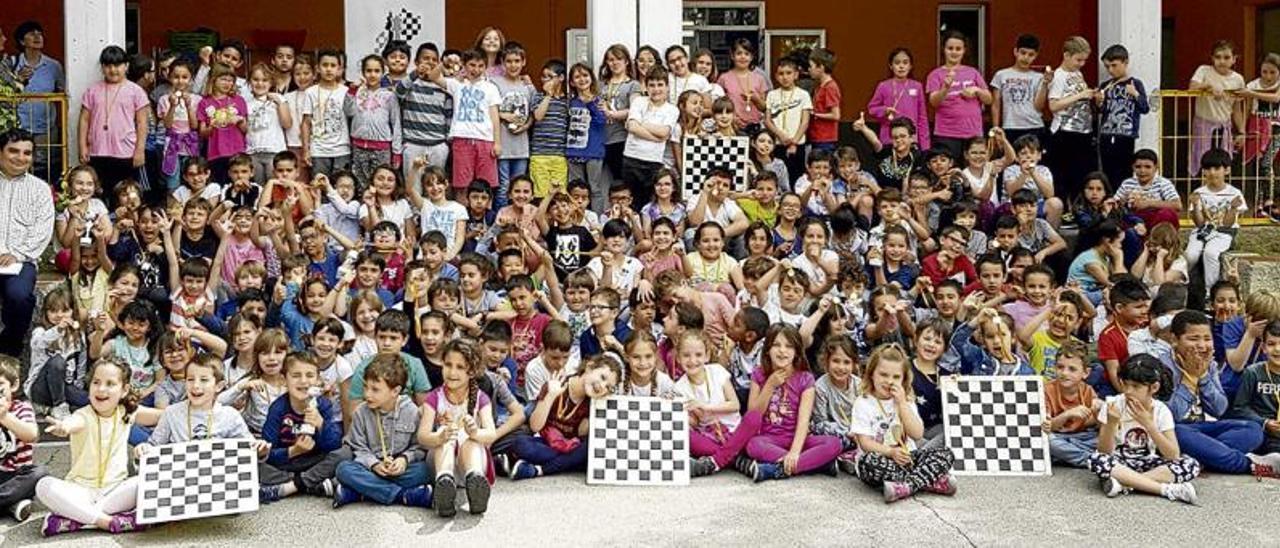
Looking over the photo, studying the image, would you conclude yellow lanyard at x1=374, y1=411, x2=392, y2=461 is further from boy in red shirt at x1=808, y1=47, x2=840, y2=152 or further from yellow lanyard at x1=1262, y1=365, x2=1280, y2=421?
boy in red shirt at x1=808, y1=47, x2=840, y2=152

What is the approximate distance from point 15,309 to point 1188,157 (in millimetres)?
9574

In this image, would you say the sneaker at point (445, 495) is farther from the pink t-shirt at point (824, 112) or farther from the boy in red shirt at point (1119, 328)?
the pink t-shirt at point (824, 112)

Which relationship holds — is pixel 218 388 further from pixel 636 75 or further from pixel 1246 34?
pixel 1246 34

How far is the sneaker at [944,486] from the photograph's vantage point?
8016 millimetres

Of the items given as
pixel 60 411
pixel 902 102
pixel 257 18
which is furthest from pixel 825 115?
pixel 257 18

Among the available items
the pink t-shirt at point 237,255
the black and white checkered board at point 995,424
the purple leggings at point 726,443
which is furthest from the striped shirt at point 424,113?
the black and white checkered board at point 995,424

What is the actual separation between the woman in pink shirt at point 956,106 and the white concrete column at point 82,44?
21.7ft

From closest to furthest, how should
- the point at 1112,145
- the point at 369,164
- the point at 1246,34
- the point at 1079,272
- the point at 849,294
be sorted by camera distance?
the point at 849,294 → the point at 1079,272 → the point at 369,164 → the point at 1112,145 → the point at 1246,34

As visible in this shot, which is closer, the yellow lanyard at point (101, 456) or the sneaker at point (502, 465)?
the yellow lanyard at point (101, 456)

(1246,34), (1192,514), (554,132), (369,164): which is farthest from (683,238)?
(1246,34)

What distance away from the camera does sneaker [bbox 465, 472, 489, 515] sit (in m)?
7.60

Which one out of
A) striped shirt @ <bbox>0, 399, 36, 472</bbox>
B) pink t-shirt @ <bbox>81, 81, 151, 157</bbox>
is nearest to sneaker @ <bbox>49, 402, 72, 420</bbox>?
striped shirt @ <bbox>0, 399, 36, 472</bbox>

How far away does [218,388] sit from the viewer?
7941mm

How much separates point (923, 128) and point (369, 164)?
14.8 ft
